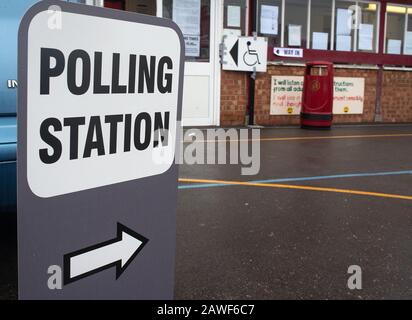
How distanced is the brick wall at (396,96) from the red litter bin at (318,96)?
10.0 feet

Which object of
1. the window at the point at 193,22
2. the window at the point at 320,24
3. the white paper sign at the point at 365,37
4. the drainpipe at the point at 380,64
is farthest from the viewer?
the drainpipe at the point at 380,64

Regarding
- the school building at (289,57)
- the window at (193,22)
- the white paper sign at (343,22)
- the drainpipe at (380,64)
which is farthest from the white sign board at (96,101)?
the drainpipe at (380,64)

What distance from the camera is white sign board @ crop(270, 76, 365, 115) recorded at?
11484mm

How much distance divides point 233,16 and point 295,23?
6.07 ft

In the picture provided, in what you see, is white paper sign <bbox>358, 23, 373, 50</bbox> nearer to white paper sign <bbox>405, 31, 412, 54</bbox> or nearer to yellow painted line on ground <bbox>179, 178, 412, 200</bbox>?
white paper sign <bbox>405, 31, 412, 54</bbox>

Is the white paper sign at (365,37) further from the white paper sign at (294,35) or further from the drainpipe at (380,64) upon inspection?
the white paper sign at (294,35)

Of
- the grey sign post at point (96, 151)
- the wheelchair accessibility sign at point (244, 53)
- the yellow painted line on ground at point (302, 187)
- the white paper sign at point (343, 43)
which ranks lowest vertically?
the yellow painted line on ground at point (302, 187)

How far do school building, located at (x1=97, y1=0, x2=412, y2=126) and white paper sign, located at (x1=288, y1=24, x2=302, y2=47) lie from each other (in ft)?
0.08

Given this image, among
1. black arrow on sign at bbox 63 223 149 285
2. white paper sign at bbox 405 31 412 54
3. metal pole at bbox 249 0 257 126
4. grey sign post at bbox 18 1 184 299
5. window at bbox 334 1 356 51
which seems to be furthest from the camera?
white paper sign at bbox 405 31 412 54

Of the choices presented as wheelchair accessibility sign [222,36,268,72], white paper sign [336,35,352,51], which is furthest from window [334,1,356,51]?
wheelchair accessibility sign [222,36,268,72]

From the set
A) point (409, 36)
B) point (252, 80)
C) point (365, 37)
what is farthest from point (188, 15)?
point (409, 36)

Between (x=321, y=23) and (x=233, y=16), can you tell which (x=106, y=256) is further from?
(x=321, y=23)

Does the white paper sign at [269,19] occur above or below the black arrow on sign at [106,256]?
above

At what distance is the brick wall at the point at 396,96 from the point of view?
42.2 ft
